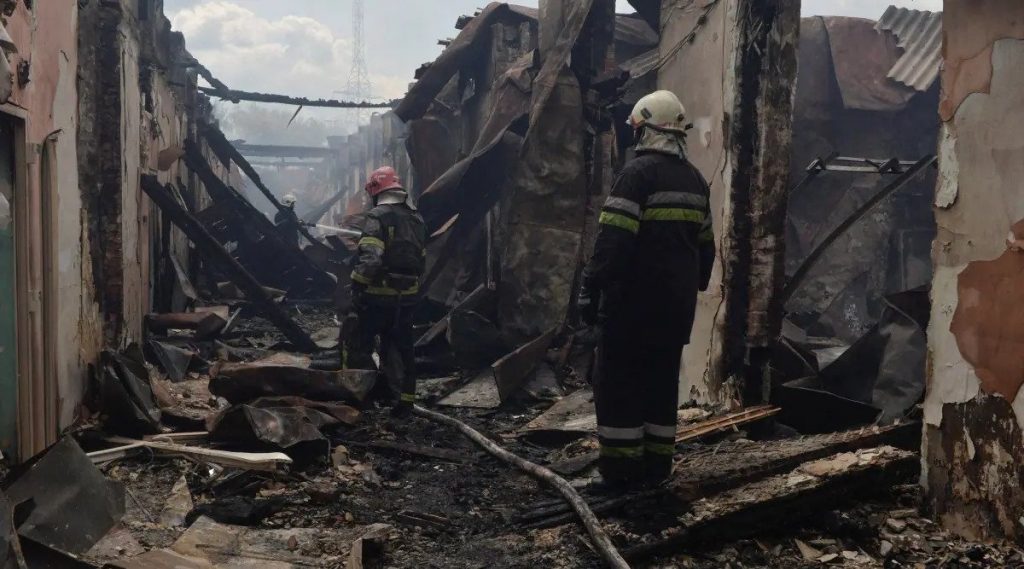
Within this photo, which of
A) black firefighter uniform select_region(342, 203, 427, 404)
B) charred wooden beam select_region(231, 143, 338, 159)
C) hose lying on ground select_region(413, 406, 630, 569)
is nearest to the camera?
hose lying on ground select_region(413, 406, 630, 569)

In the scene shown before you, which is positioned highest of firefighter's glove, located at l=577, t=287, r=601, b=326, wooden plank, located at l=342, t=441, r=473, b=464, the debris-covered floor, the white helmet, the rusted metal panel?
the rusted metal panel

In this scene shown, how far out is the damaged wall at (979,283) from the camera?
114 inches

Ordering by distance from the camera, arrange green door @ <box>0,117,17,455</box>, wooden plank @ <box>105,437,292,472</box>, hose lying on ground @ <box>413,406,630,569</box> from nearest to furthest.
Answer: hose lying on ground @ <box>413,406,630,569</box>
green door @ <box>0,117,17,455</box>
wooden plank @ <box>105,437,292,472</box>

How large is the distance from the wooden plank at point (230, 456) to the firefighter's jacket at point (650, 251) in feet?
6.24

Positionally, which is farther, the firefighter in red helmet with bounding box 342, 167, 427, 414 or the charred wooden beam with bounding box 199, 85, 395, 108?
the charred wooden beam with bounding box 199, 85, 395, 108

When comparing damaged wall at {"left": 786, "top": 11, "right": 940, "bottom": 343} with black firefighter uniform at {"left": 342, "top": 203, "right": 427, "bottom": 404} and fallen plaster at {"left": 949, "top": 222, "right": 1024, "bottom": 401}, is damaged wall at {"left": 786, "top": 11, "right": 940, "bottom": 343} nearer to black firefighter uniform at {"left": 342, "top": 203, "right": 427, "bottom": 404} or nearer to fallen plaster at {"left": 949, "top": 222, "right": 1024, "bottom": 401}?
black firefighter uniform at {"left": 342, "top": 203, "right": 427, "bottom": 404}

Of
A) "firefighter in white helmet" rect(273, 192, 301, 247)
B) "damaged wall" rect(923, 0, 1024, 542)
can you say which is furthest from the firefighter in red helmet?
"firefighter in white helmet" rect(273, 192, 301, 247)

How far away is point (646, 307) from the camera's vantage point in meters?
3.79

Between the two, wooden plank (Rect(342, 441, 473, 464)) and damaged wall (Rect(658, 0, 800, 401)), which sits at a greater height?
damaged wall (Rect(658, 0, 800, 401))

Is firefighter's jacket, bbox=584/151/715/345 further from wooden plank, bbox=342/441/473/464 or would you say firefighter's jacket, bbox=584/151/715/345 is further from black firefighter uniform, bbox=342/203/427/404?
black firefighter uniform, bbox=342/203/427/404

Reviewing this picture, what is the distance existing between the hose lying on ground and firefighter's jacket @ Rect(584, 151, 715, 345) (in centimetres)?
80

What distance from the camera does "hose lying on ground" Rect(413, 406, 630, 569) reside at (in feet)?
10.2

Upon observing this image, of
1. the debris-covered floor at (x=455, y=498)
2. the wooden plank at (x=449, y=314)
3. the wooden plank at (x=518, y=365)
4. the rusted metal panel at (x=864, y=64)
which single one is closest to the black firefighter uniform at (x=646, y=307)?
the debris-covered floor at (x=455, y=498)

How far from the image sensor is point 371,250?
5953 mm
